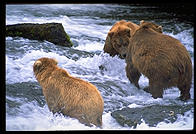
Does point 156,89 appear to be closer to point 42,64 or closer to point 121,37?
point 121,37

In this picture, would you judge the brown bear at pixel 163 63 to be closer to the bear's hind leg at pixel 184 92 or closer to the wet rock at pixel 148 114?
the bear's hind leg at pixel 184 92

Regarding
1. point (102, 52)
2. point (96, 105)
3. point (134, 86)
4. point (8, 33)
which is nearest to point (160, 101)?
point (134, 86)

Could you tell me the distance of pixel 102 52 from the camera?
24.2 ft

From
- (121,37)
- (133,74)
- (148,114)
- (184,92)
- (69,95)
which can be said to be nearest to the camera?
(69,95)

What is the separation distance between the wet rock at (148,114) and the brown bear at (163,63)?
1.36 ft

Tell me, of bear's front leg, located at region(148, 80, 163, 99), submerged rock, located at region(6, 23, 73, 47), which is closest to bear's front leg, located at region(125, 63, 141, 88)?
bear's front leg, located at region(148, 80, 163, 99)

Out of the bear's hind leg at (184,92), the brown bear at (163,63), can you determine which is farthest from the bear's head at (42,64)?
the bear's hind leg at (184,92)

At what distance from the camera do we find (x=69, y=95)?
4461 mm

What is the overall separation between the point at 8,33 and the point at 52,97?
246cm

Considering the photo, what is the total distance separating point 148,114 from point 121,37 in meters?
2.28

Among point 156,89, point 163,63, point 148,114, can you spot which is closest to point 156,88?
point 156,89

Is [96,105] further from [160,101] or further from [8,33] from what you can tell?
[8,33]

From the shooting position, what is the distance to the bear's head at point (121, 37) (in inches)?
266

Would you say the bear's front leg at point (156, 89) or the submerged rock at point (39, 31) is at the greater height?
the submerged rock at point (39, 31)
